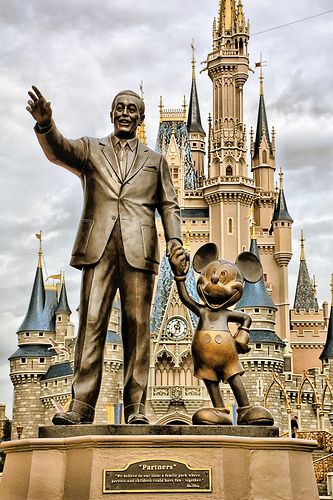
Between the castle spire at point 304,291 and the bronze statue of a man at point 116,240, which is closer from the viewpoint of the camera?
the bronze statue of a man at point 116,240

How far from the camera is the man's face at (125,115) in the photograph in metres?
7.86

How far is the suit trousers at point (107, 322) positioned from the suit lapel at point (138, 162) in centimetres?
45

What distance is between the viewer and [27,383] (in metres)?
49.8

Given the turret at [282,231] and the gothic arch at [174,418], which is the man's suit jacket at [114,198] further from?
the turret at [282,231]

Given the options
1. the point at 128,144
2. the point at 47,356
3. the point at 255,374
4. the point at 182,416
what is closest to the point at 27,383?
the point at 47,356

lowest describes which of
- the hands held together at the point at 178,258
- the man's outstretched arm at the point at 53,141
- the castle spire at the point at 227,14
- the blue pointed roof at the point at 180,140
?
the hands held together at the point at 178,258

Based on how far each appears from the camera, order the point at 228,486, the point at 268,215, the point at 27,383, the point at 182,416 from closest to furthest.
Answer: the point at 228,486
the point at 182,416
the point at 27,383
the point at 268,215

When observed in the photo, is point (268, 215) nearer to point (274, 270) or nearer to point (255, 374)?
point (274, 270)

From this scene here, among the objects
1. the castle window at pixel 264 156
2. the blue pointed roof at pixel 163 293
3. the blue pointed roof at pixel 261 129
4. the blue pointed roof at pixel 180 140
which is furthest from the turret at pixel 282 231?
the blue pointed roof at pixel 163 293

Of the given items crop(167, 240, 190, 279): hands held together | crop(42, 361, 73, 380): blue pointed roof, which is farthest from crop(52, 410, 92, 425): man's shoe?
crop(42, 361, 73, 380): blue pointed roof

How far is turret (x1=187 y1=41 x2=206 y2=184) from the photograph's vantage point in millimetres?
66625

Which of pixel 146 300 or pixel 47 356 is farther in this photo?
pixel 47 356

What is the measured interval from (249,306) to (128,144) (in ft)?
135

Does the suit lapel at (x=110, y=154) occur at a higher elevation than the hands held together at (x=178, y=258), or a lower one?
higher
